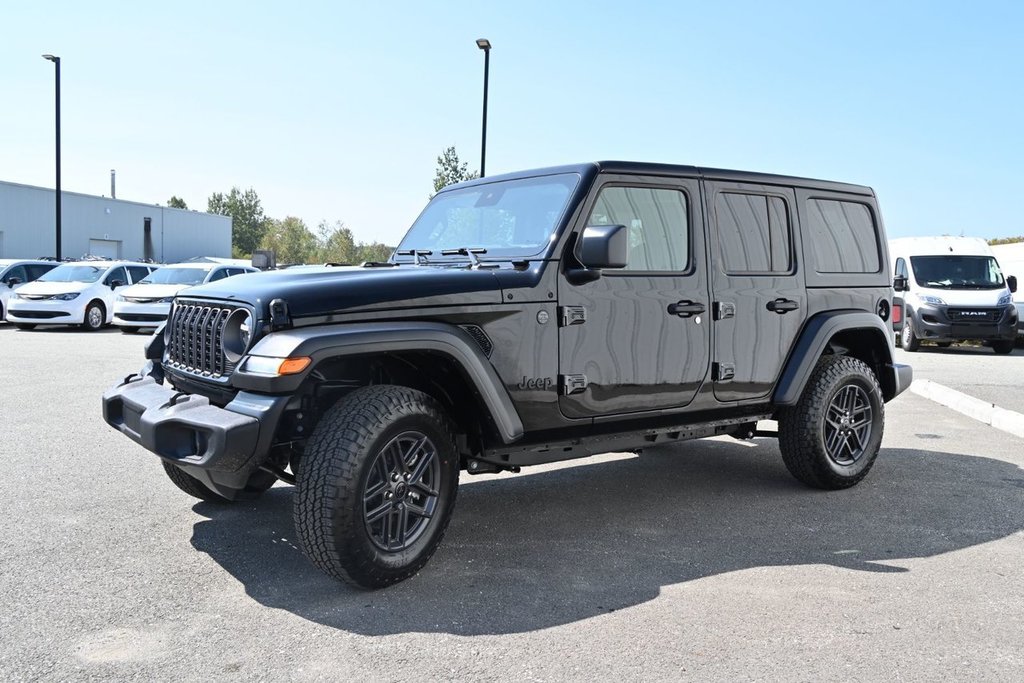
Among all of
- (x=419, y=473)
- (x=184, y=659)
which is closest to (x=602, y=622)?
(x=419, y=473)

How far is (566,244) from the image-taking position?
4.50m

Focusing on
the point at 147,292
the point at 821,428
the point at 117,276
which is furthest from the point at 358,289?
the point at 117,276

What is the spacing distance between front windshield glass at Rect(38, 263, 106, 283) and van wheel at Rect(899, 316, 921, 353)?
55.8 feet

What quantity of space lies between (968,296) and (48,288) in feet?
60.8

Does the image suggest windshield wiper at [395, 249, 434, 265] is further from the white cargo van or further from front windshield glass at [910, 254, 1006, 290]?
front windshield glass at [910, 254, 1006, 290]

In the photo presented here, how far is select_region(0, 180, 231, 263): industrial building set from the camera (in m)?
38.3

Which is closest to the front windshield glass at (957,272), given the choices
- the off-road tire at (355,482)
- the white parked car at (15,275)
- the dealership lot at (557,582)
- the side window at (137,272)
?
the dealership lot at (557,582)

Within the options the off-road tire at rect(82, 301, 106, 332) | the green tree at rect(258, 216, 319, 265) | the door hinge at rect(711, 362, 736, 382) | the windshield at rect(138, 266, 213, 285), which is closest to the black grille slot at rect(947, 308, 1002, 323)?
the door hinge at rect(711, 362, 736, 382)

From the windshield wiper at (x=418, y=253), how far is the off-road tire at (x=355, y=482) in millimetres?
1161

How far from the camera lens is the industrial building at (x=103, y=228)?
38312 mm

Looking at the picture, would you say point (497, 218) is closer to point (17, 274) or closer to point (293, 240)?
point (17, 274)

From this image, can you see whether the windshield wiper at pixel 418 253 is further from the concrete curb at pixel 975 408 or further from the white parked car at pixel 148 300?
the white parked car at pixel 148 300

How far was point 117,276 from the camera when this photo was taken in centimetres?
2019

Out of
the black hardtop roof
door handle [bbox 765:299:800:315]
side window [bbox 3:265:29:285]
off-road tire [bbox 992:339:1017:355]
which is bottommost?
off-road tire [bbox 992:339:1017:355]
